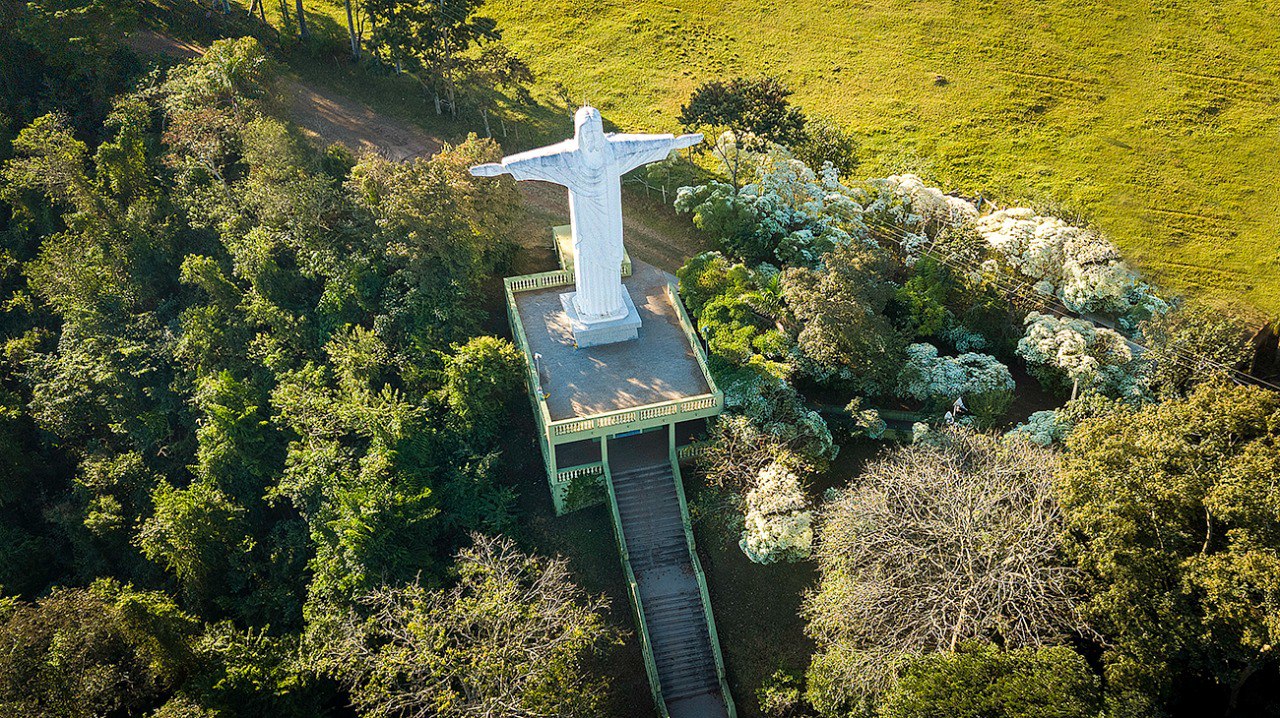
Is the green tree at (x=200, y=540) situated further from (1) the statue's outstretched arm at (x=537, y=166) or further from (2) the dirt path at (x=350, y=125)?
(2) the dirt path at (x=350, y=125)

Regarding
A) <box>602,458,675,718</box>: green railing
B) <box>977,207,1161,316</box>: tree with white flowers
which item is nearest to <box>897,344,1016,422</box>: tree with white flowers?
<box>977,207,1161,316</box>: tree with white flowers

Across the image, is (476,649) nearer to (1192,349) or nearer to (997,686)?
(997,686)

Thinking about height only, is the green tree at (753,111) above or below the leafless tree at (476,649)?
above

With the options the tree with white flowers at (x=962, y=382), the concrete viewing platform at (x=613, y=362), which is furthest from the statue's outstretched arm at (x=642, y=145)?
the tree with white flowers at (x=962, y=382)

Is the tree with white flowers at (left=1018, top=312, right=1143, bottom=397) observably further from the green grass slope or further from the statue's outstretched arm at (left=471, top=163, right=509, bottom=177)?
the statue's outstretched arm at (left=471, top=163, right=509, bottom=177)

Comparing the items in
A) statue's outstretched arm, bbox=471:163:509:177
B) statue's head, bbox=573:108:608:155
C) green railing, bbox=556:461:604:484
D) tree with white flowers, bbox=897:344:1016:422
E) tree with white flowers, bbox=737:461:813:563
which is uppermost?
statue's head, bbox=573:108:608:155

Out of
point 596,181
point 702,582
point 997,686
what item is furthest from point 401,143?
point 997,686
